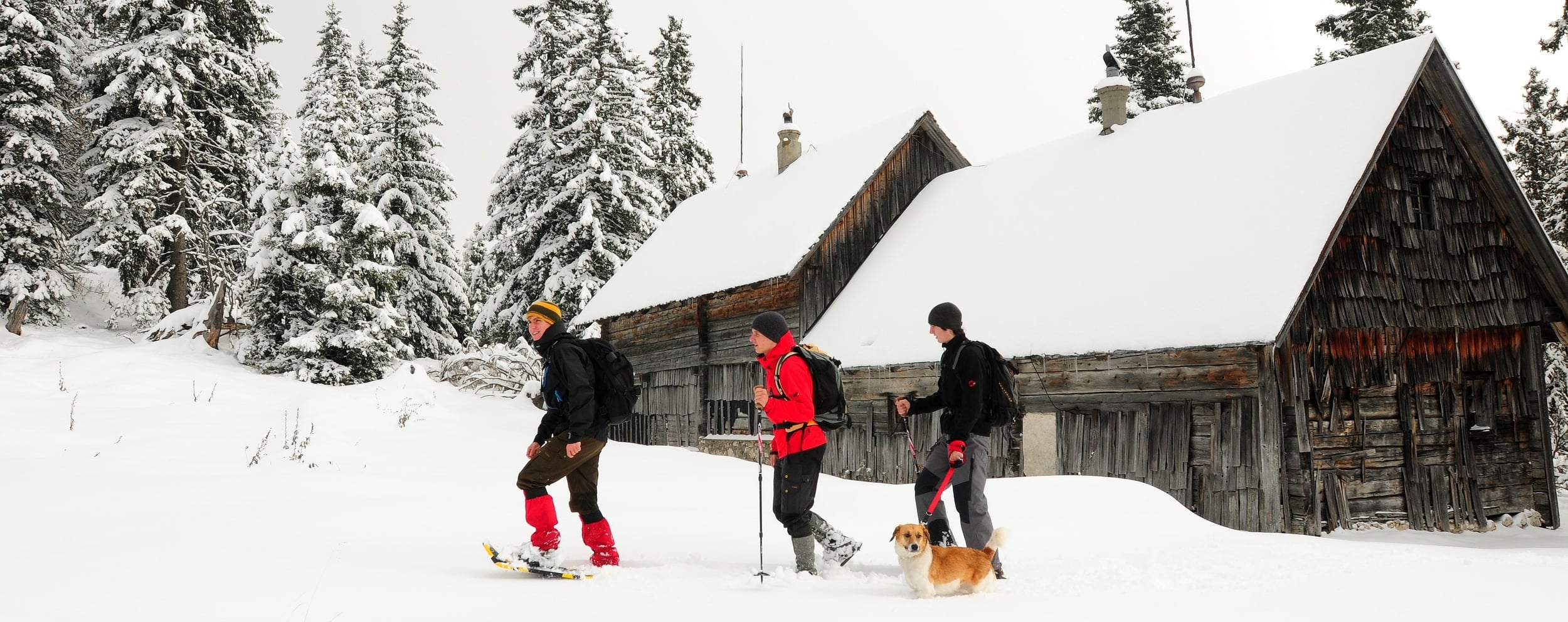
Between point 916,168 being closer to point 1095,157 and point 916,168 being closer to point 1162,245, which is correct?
point 1095,157

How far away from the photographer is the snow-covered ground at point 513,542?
4.66 metres

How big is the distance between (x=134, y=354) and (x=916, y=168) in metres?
16.5

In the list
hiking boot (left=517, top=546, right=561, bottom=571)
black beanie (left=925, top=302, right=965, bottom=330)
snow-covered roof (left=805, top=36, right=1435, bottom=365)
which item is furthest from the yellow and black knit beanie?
snow-covered roof (left=805, top=36, right=1435, bottom=365)

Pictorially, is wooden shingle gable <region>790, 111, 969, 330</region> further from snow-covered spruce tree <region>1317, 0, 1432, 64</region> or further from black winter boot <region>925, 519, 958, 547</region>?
snow-covered spruce tree <region>1317, 0, 1432, 64</region>

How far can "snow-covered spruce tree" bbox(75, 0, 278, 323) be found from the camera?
2364 centimetres

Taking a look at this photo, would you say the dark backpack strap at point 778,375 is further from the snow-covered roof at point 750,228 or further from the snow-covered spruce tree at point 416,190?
the snow-covered spruce tree at point 416,190

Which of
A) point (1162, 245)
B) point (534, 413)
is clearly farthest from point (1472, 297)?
point (534, 413)

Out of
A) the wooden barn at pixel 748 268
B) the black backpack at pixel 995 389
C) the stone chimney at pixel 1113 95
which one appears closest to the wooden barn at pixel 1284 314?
the stone chimney at pixel 1113 95

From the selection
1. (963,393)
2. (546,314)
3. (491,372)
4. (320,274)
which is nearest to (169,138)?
(320,274)

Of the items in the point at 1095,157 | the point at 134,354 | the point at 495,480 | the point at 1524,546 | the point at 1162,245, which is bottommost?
the point at 1524,546

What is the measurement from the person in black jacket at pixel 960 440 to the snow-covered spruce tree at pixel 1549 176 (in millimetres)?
14353

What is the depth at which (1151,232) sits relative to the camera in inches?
491

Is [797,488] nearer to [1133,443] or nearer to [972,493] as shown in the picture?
[972,493]

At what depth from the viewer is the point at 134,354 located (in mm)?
19281
